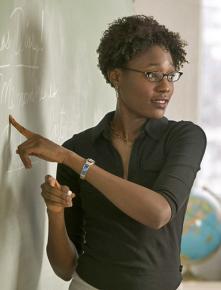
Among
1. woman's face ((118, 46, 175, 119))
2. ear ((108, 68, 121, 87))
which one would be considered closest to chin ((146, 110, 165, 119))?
woman's face ((118, 46, 175, 119))

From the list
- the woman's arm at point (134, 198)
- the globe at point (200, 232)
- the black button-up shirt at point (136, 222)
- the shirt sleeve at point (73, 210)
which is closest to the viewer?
the woman's arm at point (134, 198)

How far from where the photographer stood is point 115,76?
1382mm

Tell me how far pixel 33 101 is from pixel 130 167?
0.93ft

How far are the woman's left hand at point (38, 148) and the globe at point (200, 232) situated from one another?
2038 mm

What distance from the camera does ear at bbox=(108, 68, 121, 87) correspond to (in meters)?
1.37

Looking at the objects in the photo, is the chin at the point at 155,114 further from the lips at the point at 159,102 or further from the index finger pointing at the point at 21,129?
the index finger pointing at the point at 21,129

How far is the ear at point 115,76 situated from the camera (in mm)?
1368

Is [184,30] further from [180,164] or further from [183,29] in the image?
[180,164]

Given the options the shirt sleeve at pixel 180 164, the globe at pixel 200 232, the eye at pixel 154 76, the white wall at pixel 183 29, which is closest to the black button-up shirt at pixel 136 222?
the shirt sleeve at pixel 180 164

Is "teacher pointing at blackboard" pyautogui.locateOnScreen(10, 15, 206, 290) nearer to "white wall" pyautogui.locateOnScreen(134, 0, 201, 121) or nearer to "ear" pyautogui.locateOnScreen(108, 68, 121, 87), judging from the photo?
"ear" pyautogui.locateOnScreen(108, 68, 121, 87)

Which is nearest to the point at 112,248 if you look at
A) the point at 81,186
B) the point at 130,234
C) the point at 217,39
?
the point at 130,234

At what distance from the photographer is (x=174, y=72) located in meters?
1.31

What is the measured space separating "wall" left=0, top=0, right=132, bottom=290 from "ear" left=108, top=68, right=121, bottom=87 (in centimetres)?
17

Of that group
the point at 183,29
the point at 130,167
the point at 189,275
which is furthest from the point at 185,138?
the point at 183,29
